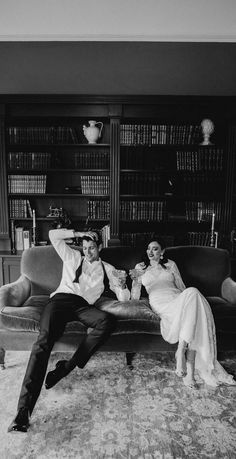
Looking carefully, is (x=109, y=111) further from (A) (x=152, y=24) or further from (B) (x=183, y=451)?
(B) (x=183, y=451)

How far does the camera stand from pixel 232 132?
141 inches

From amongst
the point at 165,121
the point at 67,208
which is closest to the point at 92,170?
the point at 67,208

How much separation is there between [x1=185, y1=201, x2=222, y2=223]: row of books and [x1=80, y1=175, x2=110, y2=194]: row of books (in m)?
0.93

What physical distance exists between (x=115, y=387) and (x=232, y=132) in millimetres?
Result: 2773

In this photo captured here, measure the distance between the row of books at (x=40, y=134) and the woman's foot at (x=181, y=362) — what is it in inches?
98.1

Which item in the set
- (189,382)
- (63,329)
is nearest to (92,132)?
(63,329)

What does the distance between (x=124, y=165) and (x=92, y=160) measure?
0.36 metres

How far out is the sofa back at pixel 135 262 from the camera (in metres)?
2.93

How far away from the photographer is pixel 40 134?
12.1 feet

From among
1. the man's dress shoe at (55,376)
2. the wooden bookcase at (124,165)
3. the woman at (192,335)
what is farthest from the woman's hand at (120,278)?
the wooden bookcase at (124,165)

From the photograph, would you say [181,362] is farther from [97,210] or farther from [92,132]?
[92,132]

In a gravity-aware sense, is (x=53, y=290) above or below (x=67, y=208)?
below

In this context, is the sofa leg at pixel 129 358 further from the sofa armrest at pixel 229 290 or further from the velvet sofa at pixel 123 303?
Answer: the sofa armrest at pixel 229 290

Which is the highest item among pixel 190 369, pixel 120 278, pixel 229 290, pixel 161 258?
pixel 161 258
